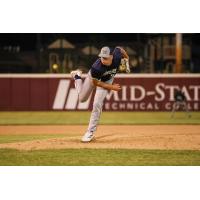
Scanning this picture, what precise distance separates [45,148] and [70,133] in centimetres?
238

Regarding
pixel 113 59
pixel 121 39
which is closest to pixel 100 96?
pixel 113 59

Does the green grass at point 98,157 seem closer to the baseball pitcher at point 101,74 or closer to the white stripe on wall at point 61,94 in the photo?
the baseball pitcher at point 101,74

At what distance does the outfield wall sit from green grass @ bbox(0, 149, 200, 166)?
27.9ft

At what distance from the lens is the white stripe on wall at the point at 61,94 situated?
16938mm

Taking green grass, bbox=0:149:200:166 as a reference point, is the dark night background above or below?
above

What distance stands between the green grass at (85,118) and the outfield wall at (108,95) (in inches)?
17.3

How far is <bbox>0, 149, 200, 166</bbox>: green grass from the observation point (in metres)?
7.47

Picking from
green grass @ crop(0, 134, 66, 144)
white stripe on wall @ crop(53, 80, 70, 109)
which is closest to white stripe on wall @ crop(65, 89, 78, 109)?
white stripe on wall @ crop(53, 80, 70, 109)

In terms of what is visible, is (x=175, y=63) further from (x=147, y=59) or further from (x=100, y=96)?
(x=100, y=96)

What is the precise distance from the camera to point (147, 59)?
16.9 meters

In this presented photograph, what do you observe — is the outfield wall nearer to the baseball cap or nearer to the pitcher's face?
the pitcher's face

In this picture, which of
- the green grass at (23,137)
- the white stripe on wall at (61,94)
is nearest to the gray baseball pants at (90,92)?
the green grass at (23,137)

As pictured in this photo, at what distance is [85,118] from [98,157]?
7.07 meters

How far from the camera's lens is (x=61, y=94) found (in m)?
Answer: 17.0
